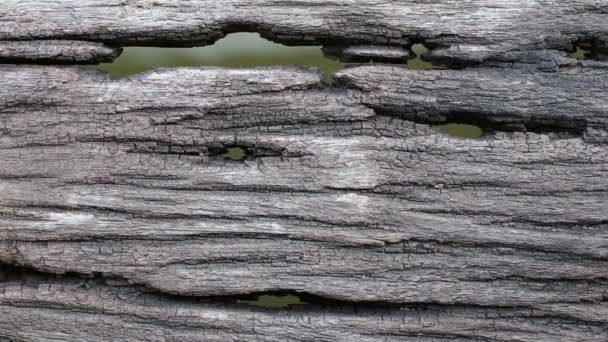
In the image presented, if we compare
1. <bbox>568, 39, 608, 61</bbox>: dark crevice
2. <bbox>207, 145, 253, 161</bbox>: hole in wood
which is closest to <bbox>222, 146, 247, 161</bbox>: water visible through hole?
<bbox>207, 145, 253, 161</bbox>: hole in wood

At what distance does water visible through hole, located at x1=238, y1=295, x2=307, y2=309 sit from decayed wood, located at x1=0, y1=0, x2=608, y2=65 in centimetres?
51

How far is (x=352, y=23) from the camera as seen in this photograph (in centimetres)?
109

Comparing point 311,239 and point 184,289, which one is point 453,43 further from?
point 184,289

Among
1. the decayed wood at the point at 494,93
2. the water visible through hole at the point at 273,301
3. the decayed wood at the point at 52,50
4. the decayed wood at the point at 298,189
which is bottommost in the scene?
the water visible through hole at the point at 273,301

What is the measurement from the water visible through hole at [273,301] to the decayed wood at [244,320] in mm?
25

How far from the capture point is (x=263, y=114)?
1101 mm

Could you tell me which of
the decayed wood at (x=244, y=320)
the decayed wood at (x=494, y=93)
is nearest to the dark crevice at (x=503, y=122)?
the decayed wood at (x=494, y=93)

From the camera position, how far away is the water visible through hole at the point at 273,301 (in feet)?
3.87

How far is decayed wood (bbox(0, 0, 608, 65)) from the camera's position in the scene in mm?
1077

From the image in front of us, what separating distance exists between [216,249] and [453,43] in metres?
0.58

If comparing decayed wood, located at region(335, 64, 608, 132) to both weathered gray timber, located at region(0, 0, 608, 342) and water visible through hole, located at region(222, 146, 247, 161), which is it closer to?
weathered gray timber, located at region(0, 0, 608, 342)

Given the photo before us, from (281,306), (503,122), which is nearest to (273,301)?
(281,306)

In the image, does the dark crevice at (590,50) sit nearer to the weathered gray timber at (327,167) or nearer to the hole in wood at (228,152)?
the weathered gray timber at (327,167)

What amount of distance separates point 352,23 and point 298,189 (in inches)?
12.5
